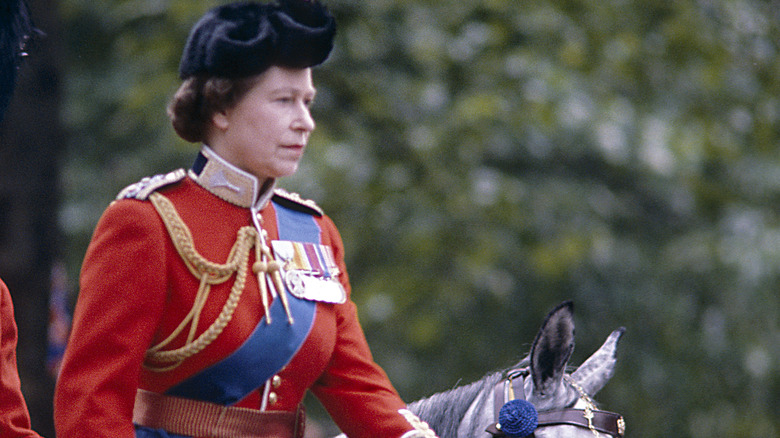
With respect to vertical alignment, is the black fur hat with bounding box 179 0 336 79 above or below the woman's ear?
above

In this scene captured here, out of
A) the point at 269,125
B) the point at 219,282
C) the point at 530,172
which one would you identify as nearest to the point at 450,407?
the point at 219,282

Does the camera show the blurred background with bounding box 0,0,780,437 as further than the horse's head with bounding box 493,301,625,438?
Yes

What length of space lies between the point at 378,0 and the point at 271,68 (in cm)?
317

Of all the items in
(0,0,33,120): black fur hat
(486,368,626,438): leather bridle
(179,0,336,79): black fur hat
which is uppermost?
(179,0,336,79): black fur hat

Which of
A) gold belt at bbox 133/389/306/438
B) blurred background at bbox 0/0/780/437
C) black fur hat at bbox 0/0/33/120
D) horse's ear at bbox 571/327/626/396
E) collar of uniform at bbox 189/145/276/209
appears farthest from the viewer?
blurred background at bbox 0/0/780/437

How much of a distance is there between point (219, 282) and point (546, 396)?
0.75 m

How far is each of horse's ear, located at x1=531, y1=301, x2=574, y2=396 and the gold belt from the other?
589mm

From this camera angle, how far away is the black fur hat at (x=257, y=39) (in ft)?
6.72

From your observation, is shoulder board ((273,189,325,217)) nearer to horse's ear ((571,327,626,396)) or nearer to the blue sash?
the blue sash

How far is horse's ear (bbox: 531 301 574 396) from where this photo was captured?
215 cm

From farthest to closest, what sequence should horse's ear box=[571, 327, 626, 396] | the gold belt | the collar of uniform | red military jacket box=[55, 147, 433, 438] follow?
horse's ear box=[571, 327, 626, 396], the collar of uniform, the gold belt, red military jacket box=[55, 147, 433, 438]

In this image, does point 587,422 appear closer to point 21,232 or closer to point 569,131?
point 21,232

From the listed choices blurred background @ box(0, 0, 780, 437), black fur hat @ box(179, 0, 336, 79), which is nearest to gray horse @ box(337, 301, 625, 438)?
black fur hat @ box(179, 0, 336, 79)

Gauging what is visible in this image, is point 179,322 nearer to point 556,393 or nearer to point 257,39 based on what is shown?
point 257,39
